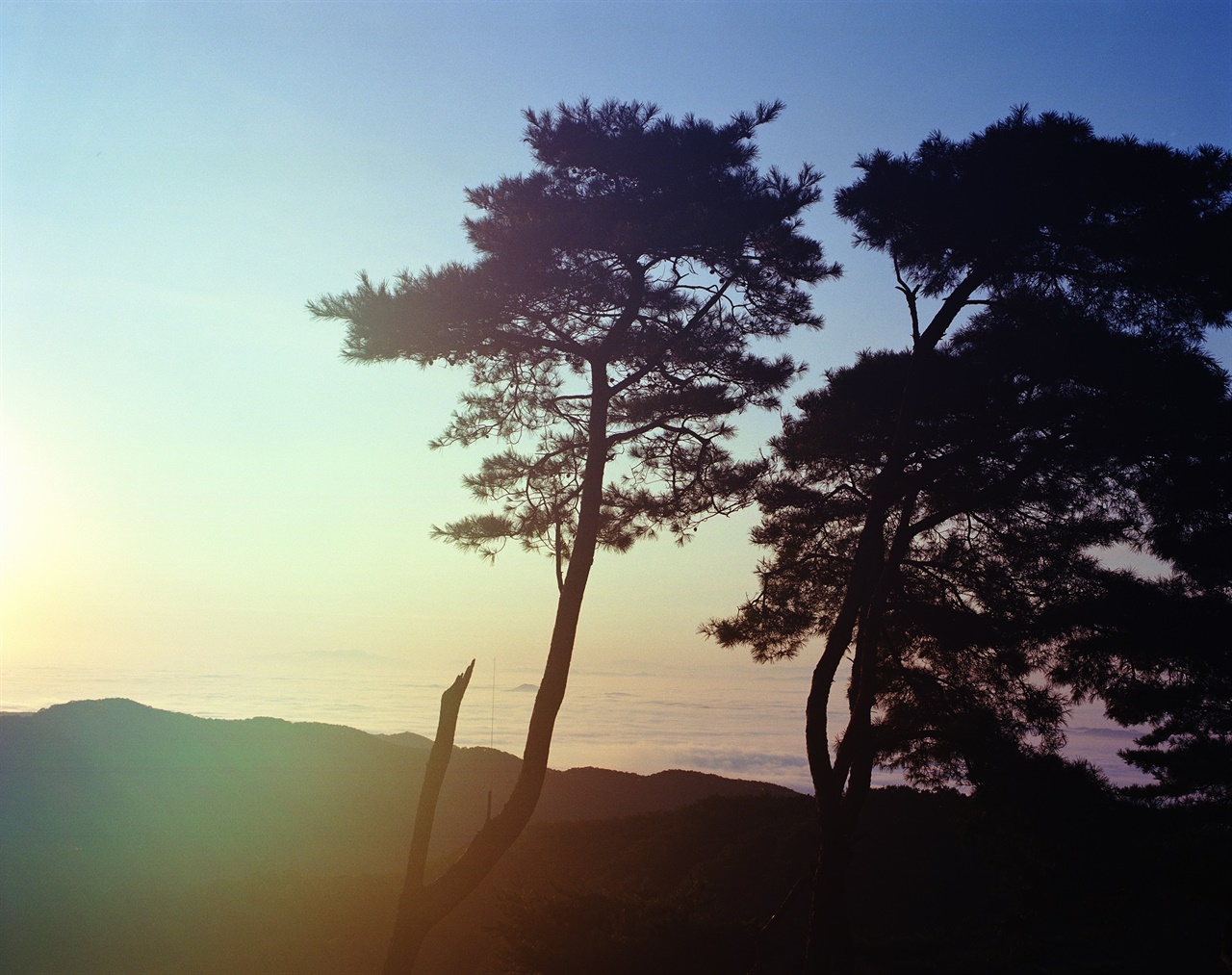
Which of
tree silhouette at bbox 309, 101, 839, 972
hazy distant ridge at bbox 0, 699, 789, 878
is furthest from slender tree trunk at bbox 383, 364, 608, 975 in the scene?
hazy distant ridge at bbox 0, 699, 789, 878

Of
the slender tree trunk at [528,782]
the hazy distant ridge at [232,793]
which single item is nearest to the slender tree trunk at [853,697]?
the slender tree trunk at [528,782]

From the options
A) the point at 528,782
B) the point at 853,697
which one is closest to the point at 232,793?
the point at 528,782

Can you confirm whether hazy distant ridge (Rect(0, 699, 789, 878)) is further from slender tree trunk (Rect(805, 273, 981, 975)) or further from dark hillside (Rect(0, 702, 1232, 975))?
slender tree trunk (Rect(805, 273, 981, 975))

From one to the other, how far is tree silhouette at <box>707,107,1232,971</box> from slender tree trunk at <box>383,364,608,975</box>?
3.44m

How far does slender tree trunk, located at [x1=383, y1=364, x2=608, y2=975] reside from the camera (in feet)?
39.2

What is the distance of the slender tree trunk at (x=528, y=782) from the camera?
39.2 feet

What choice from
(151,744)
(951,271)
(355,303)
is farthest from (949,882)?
(151,744)

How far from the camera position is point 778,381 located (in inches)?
599

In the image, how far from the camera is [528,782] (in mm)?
12266

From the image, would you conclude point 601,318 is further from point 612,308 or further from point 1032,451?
point 1032,451

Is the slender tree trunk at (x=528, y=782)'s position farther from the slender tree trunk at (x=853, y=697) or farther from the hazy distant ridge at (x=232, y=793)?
the hazy distant ridge at (x=232, y=793)

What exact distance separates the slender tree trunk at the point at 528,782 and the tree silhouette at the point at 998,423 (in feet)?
11.3

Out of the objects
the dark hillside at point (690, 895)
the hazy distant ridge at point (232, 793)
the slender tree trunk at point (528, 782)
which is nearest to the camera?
the dark hillside at point (690, 895)

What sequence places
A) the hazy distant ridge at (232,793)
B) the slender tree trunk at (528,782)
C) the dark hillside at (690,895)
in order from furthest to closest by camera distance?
1. the hazy distant ridge at (232,793)
2. the slender tree trunk at (528,782)
3. the dark hillside at (690,895)
